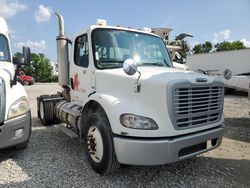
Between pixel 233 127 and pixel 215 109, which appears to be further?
pixel 233 127

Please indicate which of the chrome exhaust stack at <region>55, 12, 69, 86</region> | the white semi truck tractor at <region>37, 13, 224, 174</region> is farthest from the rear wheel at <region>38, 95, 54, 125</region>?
the white semi truck tractor at <region>37, 13, 224, 174</region>

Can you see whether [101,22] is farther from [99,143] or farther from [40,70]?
[40,70]

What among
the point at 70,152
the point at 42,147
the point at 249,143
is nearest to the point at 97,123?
the point at 70,152

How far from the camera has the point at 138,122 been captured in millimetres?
3711

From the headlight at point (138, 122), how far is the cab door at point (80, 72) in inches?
61.1

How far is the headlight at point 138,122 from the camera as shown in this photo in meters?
3.69

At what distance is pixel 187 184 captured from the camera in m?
4.10

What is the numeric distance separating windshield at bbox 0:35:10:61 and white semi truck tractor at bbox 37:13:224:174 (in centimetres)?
184

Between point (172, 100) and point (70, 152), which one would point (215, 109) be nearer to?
point (172, 100)

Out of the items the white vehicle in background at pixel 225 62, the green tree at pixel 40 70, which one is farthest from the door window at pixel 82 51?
the green tree at pixel 40 70

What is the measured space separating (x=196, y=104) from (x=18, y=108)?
318cm

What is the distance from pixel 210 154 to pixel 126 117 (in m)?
2.58

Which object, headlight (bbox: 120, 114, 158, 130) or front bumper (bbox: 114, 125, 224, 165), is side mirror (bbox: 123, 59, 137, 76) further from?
front bumper (bbox: 114, 125, 224, 165)

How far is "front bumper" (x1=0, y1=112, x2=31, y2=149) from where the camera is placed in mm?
4603
